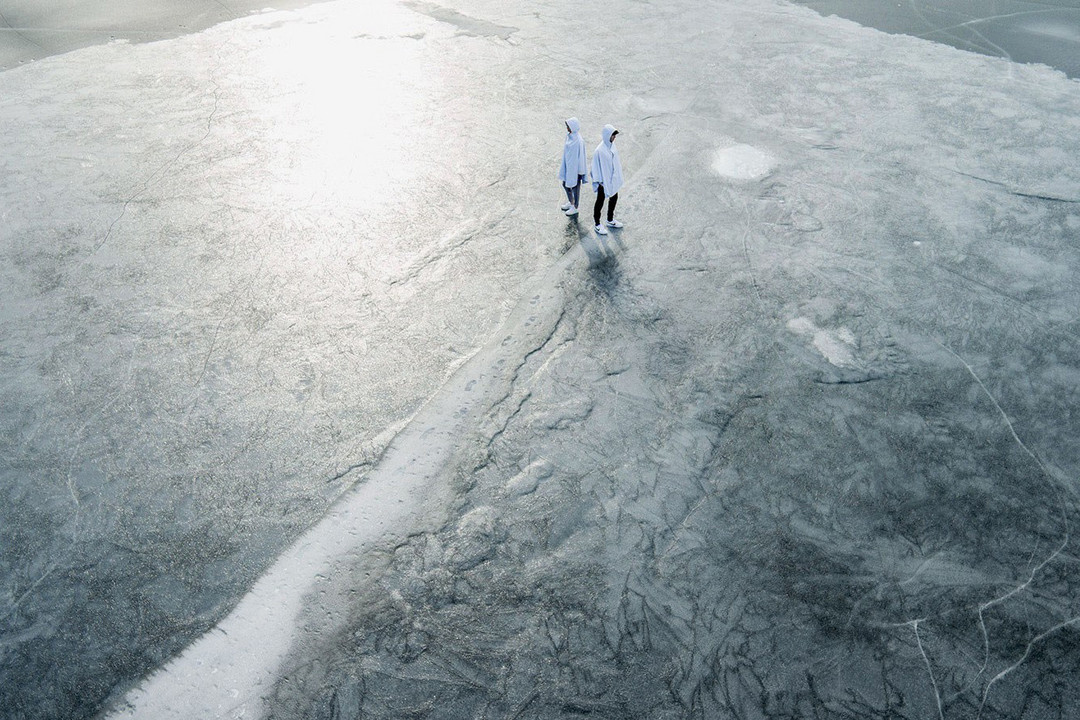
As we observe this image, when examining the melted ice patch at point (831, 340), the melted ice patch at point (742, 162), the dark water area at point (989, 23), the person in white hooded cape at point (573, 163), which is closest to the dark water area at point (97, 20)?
the person in white hooded cape at point (573, 163)

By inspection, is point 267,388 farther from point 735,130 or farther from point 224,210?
point 735,130

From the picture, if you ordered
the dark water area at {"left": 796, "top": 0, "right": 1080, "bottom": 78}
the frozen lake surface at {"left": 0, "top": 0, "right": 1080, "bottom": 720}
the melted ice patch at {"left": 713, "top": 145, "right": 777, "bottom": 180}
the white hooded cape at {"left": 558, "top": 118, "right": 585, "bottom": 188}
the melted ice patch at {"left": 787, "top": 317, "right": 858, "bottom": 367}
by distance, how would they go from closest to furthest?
the frozen lake surface at {"left": 0, "top": 0, "right": 1080, "bottom": 720} < the melted ice patch at {"left": 787, "top": 317, "right": 858, "bottom": 367} < the white hooded cape at {"left": 558, "top": 118, "right": 585, "bottom": 188} < the melted ice patch at {"left": 713, "top": 145, "right": 777, "bottom": 180} < the dark water area at {"left": 796, "top": 0, "right": 1080, "bottom": 78}

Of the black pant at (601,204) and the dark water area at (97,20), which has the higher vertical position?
the dark water area at (97,20)

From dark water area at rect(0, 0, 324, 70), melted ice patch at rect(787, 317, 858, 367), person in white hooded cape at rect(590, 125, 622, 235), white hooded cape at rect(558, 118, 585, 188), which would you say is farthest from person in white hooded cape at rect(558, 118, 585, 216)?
dark water area at rect(0, 0, 324, 70)

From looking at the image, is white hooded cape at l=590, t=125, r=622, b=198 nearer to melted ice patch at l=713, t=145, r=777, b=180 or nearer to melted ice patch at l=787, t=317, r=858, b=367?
melted ice patch at l=713, t=145, r=777, b=180

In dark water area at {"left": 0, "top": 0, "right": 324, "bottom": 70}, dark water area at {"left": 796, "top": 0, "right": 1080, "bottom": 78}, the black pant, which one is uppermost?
dark water area at {"left": 796, "top": 0, "right": 1080, "bottom": 78}

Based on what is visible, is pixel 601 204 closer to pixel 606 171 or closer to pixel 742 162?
pixel 606 171

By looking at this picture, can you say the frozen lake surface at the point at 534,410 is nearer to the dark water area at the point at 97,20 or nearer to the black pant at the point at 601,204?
the black pant at the point at 601,204
